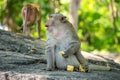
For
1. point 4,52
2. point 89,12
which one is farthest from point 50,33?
point 89,12

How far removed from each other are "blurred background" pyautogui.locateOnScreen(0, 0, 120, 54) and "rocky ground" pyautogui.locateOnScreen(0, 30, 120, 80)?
26.8ft

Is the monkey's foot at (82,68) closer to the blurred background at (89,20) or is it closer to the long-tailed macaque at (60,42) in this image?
the long-tailed macaque at (60,42)

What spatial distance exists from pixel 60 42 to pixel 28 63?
3.59 ft

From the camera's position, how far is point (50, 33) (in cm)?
905

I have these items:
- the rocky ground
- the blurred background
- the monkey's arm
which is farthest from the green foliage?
the monkey's arm

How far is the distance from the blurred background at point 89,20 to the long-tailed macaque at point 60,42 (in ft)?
36.5

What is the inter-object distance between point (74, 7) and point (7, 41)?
4.16 m

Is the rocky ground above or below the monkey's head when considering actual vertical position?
below

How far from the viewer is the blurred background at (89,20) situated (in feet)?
76.4

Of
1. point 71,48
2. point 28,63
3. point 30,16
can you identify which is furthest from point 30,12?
point 71,48

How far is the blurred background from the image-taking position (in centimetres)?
2328

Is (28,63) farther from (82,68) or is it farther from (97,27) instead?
(97,27)

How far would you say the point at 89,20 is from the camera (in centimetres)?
2869

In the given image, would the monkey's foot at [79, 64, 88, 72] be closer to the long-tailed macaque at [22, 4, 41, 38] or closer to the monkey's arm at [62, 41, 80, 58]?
the monkey's arm at [62, 41, 80, 58]
